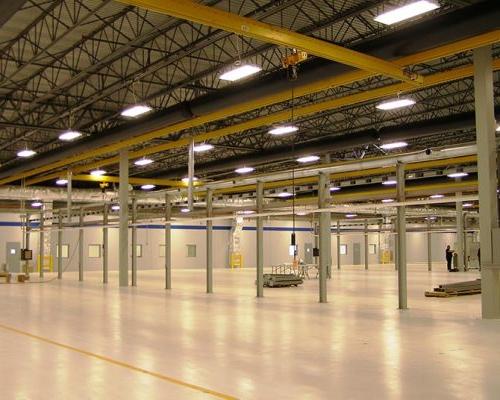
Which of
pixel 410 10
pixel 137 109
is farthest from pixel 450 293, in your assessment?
pixel 137 109

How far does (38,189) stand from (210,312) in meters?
24.1

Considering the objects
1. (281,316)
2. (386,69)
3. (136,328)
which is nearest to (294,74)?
(386,69)

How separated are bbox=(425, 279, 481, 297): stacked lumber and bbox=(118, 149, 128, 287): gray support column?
44.3 ft

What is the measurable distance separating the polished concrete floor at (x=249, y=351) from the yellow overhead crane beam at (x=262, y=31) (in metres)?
5.72

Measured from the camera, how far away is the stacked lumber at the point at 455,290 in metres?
19.6

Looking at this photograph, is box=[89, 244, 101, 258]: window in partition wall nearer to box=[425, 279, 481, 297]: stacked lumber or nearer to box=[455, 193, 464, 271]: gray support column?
box=[455, 193, 464, 271]: gray support column

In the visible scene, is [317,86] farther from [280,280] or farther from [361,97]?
[280,280]

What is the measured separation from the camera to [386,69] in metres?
13.3

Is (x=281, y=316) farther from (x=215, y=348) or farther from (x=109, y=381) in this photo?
(x=109, y=381)

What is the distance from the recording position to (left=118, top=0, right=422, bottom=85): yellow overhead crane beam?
32.7 feet

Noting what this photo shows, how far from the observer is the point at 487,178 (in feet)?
43.6

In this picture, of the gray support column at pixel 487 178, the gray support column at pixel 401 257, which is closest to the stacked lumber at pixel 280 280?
the gray support column at pixel 401 257

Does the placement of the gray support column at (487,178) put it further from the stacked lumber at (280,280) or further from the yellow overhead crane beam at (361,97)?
the stacked lumber at (280,280)

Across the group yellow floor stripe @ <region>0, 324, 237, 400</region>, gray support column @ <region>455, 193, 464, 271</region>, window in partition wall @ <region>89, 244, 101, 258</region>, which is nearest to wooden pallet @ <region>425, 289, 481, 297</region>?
yellow floor stripe @ <region>0, 324, 237, 400</region>
